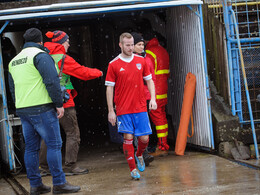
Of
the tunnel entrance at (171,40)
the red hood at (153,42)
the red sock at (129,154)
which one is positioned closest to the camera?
the red sock at (129,154)

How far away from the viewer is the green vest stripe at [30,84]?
5539mm

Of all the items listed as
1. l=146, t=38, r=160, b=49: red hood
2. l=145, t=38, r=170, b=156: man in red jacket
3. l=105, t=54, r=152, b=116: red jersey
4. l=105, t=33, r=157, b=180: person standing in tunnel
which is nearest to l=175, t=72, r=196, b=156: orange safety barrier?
l=145, t=38, r=170, b=156: man in red jacket

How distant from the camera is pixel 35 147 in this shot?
5773mm

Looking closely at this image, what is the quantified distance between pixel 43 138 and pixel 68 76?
1702 millimetres

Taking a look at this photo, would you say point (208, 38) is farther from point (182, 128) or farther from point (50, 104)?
point (50, 104)

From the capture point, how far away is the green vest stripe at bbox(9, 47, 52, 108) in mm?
5539

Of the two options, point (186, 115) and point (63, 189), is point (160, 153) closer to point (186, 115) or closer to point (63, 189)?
point (186, 115)

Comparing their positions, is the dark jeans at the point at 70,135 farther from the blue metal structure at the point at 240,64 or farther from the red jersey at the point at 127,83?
Answer: the blue metal structure at the point at 240,64

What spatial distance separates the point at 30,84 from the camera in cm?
555

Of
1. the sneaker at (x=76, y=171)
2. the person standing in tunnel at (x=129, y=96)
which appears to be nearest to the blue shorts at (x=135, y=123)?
the person standing in tunnel at (x=129, y=96)

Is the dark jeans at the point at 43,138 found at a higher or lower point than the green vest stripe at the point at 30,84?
lower

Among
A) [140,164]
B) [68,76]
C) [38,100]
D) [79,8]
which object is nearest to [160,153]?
[140,164]

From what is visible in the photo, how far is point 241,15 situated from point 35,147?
5622 millimetres

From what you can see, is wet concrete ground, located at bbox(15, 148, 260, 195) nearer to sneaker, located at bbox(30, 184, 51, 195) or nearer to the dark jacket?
sneaker, located at bbox(30, 184, 51, 195)
